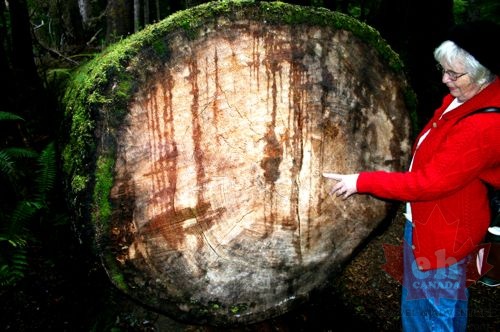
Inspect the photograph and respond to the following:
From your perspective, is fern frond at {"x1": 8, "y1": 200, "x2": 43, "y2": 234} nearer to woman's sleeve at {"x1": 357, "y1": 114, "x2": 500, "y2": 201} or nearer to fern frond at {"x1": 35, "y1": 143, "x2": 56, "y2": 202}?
fern frond at {"x1": 35, "y1": 143, "x2": 56, "y2": 202}

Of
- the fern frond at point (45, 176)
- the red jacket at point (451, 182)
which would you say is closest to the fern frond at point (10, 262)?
the fern frond at point (45, 176)

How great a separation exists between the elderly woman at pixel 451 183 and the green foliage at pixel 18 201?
90.2 inches

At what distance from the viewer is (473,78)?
61.6 inches

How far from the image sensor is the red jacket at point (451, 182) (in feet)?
4.94

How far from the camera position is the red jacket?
1507 millimetres

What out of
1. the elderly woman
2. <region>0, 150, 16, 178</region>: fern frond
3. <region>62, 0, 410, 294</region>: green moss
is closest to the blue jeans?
the elderly woman

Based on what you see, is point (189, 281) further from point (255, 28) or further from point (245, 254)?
point (255, 28)

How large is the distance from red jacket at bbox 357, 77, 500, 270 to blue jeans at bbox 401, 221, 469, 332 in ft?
0.26

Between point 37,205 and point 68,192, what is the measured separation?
1.30m

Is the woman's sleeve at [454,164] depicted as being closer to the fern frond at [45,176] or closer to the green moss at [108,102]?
the green moss at [108,102]

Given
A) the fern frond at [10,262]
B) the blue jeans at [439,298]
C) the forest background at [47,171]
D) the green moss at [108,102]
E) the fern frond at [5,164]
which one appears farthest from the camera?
the fern frond at [5,164]

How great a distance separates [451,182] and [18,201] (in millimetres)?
3050

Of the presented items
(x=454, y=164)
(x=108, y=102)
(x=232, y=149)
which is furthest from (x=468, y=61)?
(x=108, y=102)

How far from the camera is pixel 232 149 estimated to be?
198 cm
